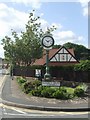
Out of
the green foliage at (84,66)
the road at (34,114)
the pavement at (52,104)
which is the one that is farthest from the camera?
the green foliage at (84,66)

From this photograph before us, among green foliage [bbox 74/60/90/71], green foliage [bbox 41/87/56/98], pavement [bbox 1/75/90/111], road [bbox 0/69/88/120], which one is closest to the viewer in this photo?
road [bbox 0/69/88/120]

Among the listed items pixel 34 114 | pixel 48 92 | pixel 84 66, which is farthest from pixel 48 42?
pixel 84 66

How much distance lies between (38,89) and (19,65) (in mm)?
37569

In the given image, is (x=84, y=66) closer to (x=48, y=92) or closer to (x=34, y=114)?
(x=48, y=92)

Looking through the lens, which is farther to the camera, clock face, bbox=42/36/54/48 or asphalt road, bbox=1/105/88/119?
clock face, bbox=42/36/54/48

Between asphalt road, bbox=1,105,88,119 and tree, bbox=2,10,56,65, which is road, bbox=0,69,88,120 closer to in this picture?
asphalt road, bbox=1,105,88,119

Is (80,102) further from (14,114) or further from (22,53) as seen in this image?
(22,53)

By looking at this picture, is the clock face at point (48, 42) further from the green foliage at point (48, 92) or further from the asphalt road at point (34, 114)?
the asphalt road at point (34, 114)

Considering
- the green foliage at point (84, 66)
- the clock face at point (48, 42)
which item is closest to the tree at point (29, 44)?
the green foliage at point (84, 66)

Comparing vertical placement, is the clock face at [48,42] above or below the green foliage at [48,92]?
above

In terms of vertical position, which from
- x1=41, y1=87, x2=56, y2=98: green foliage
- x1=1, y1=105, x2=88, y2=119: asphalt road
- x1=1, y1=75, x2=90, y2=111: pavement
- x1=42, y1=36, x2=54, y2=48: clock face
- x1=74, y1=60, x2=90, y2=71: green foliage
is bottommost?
x1=1, y1=105, x2=88, y2=119: asphalt road

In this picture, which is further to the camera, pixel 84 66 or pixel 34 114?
pixel 84 66

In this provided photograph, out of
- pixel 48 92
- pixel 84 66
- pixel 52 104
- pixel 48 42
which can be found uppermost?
pixel 48 42

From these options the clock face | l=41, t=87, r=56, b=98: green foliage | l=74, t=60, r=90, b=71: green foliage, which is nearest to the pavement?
l=41, t=87, r=56, b=98: green foliage
